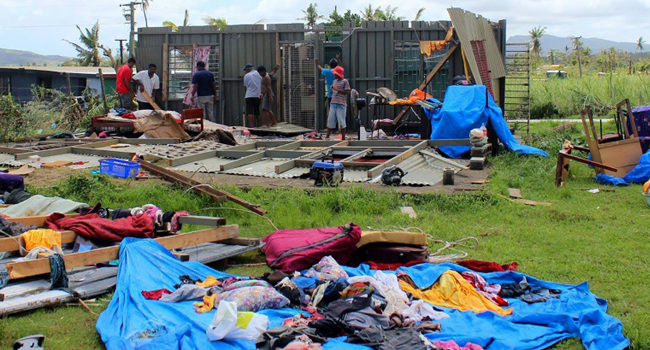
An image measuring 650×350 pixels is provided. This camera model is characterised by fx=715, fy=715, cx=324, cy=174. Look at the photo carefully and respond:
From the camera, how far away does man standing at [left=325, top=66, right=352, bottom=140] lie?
52.9 ft

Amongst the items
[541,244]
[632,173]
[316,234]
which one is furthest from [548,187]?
[316,234]

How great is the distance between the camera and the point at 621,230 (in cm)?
811

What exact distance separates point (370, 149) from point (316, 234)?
668cm

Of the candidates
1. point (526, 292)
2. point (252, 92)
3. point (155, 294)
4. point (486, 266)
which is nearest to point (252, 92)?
point (252, 92)

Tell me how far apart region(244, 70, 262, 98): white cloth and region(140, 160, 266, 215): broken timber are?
705 centimetres

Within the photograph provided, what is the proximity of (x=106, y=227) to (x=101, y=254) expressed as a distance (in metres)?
0.72

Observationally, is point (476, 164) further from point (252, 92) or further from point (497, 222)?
point (252, 92)

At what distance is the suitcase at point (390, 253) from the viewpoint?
268 inches

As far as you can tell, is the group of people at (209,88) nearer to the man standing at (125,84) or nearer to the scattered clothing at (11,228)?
the man standing at (125,84)

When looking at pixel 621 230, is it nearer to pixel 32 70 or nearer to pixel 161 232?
pixel 161 232

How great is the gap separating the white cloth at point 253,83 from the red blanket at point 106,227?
10713 millimetres

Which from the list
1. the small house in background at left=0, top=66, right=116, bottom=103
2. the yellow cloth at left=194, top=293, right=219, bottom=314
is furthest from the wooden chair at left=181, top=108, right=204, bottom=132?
the yellow cloth at left=194, top=293, right=219, bottom=314

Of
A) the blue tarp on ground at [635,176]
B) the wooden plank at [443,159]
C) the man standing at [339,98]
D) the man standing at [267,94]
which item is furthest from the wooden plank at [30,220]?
the man standing at [267,94]

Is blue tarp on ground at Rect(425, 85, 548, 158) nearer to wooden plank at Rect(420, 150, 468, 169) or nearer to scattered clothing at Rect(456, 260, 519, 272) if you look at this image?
wooden plank at Rect(420, 150, 468, 169)
